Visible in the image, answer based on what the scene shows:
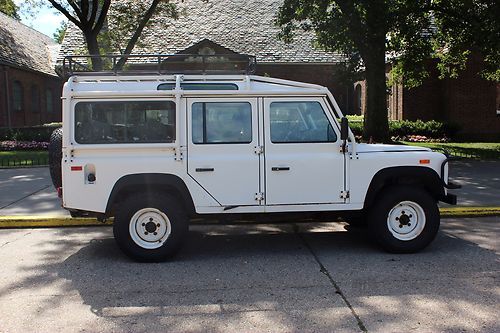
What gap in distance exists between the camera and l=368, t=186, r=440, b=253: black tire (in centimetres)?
626

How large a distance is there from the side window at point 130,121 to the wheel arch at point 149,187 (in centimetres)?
43

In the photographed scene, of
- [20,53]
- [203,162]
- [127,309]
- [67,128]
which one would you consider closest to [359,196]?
[203,162]

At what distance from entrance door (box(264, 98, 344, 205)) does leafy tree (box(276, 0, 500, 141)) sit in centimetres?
1014

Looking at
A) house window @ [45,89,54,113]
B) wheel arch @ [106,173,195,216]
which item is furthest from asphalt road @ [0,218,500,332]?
house window @ [45,89,54,113]

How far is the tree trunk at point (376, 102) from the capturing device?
17.2 metres

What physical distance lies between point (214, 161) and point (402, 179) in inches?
93.4

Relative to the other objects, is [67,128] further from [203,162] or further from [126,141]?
[203,162]

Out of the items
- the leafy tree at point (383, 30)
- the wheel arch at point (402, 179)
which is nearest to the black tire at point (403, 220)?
the wheel arch at point (402, 179)

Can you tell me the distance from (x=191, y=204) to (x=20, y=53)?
29.6 meters

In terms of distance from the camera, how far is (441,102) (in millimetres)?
26500

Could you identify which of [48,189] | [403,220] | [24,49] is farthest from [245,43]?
[403,220]

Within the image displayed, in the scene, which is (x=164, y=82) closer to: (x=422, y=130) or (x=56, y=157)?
(x=56, y=157)

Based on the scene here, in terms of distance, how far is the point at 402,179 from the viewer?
6.39 metres

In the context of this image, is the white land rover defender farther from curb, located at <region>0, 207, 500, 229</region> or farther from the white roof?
curb, located at <region>0, 207, 500, 229</region>
